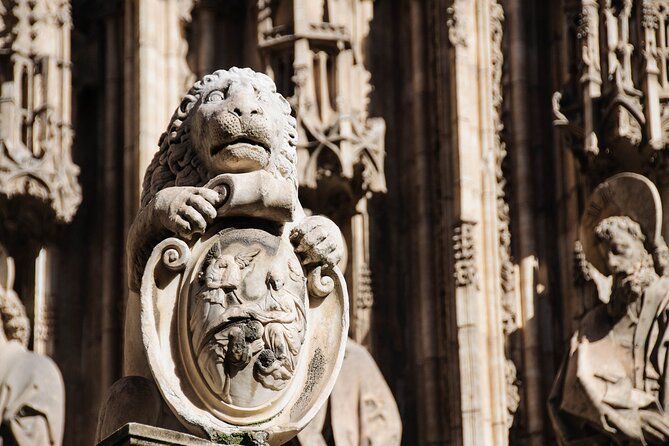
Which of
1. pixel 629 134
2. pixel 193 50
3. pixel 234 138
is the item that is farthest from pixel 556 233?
pixel 234 138

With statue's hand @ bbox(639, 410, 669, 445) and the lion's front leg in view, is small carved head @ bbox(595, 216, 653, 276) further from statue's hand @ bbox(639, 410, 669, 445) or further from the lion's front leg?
the lion's front leg

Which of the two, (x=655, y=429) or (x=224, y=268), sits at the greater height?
(x=224, y=268)

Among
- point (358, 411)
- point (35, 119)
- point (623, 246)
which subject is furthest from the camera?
point (35, 119)

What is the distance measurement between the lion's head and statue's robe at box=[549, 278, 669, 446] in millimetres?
4379

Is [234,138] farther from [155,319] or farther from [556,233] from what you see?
[556,233]

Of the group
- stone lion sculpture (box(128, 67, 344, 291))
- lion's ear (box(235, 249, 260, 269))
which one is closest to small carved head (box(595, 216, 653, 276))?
stone lion sculpture (box(128, 67, 344, 291))

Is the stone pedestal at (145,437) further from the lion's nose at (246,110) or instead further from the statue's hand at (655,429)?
the statue's hand at (655,429)

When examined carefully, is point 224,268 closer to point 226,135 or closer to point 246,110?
point 226,135

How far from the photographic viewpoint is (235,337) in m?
9.21

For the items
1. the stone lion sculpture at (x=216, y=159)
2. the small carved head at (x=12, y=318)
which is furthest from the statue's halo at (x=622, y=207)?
the stone lion sculpture at (x=216, y=159)

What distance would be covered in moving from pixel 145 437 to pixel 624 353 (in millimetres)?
5694

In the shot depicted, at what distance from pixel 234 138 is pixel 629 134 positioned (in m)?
5.63

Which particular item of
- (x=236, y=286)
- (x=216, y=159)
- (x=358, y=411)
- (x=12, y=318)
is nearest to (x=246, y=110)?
(x=216, y=159)

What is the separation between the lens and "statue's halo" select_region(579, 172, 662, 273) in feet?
46.4
